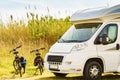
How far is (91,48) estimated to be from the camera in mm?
13430

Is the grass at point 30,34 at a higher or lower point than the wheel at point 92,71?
higher

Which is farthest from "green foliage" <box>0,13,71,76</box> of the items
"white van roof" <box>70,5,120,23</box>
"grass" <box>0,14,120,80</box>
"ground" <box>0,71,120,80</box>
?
"white van roof" <box>70,5,120,23</box>

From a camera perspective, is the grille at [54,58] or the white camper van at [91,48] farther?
the grille at [54,58]

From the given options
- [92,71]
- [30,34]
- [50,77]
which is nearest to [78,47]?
[92,71]

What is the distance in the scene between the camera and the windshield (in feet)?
44.9

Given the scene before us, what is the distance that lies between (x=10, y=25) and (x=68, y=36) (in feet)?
30.5

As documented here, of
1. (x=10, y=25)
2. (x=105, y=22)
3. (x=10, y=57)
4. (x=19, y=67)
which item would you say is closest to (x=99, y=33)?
(x=105, y=22)

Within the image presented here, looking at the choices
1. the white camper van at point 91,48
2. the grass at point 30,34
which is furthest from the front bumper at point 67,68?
the grass at point 30,34

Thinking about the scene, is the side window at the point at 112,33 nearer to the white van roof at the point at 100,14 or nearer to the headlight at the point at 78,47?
the white van roof at the point at 100,14

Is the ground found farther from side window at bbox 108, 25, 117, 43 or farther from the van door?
side window at bbox 108, 25, 117, 43

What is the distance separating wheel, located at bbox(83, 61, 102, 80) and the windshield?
84cm

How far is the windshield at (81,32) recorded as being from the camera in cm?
1368

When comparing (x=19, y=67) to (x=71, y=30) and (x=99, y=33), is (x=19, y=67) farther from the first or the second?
(x=99, y=33)

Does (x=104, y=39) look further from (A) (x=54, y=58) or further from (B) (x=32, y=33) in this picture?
(B) (x=32, y=33)
